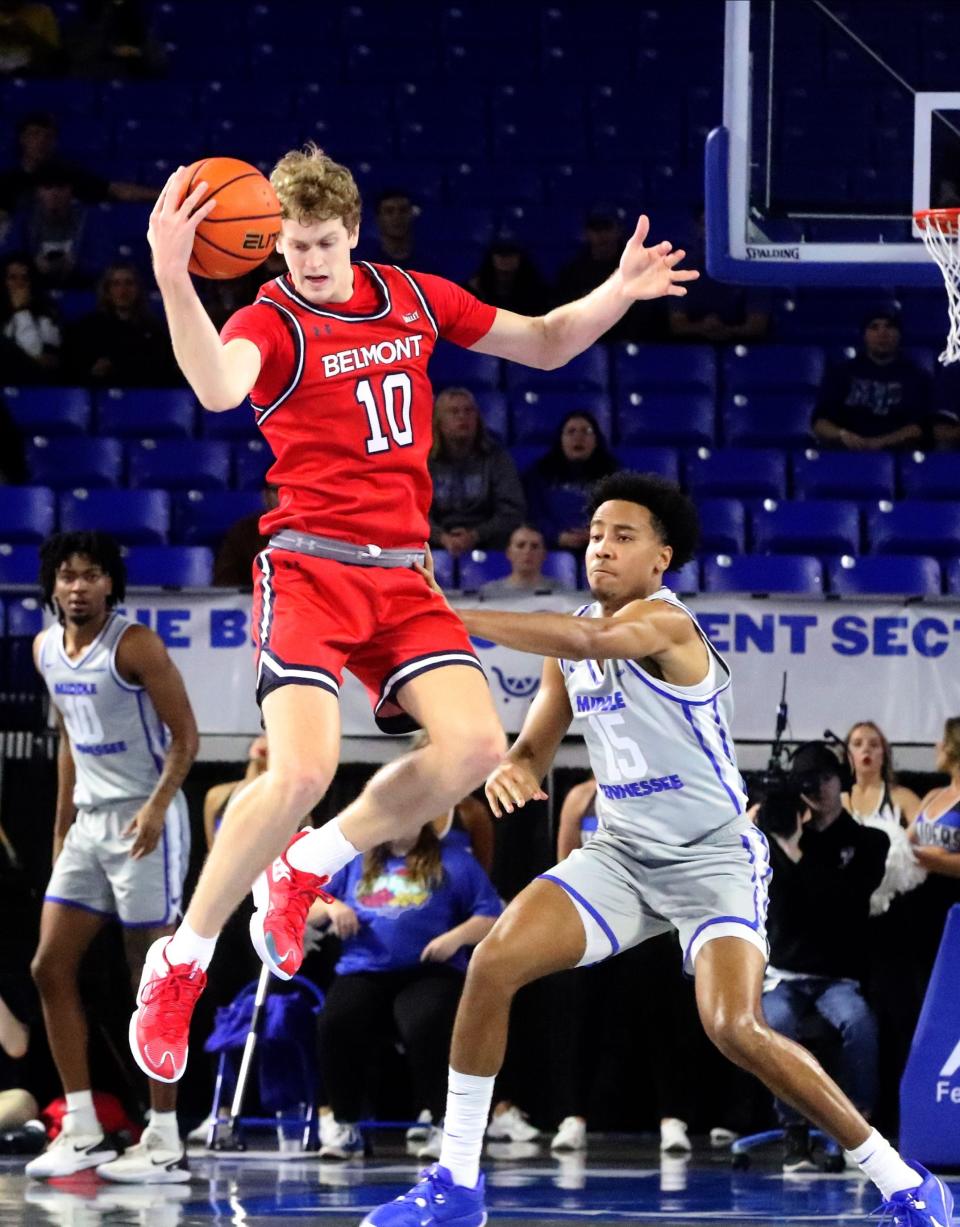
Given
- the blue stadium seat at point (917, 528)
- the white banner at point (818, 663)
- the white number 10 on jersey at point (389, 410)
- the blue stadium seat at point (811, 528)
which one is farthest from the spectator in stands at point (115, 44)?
the white number 10 on jersey at point (389, 410)

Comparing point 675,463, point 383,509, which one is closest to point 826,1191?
point 383,509

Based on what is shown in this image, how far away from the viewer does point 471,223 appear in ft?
48.1

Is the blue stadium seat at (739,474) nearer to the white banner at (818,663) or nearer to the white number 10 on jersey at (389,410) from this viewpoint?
the white banner at (818,663)

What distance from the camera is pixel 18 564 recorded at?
435 inches

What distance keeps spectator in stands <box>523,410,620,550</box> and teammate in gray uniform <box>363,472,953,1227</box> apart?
5.32m

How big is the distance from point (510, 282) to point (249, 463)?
7.10 feet

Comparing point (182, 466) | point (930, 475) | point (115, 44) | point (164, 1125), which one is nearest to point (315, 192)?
point (164, 1125)

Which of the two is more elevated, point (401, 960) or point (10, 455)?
point (10, 455)

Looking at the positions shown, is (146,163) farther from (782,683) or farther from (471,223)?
(782,683)

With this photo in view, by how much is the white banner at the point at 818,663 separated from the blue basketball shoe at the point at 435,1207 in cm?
386

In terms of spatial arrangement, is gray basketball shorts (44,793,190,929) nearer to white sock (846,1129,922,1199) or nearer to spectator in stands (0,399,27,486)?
white sock (846,1129,922,1199)

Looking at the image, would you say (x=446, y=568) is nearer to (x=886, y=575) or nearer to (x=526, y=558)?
(x=526, y=558)

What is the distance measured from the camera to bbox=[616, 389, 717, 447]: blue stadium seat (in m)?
12.8

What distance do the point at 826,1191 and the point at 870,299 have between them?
819cm
